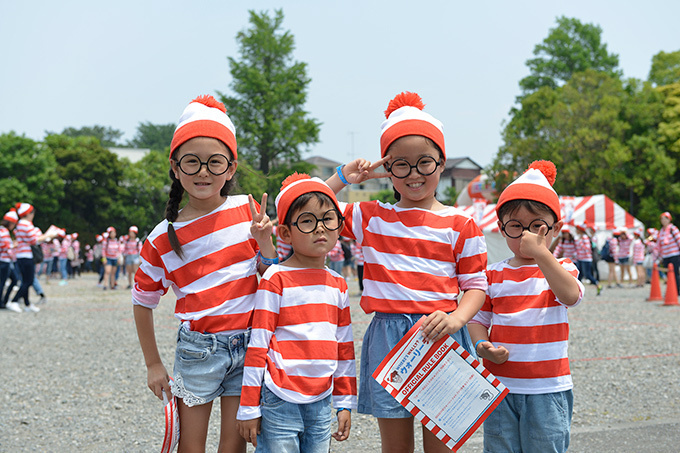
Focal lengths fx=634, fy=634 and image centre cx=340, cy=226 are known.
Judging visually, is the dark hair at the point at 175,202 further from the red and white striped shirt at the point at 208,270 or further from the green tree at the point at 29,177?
the green tree at the point at 29,177

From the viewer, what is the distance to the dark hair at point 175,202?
2.70 meters

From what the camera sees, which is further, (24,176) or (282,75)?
(24,176)

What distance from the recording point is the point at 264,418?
251cm

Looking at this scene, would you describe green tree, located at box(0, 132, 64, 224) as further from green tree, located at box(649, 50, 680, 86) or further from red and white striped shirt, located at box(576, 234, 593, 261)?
green tree, located at box(649, 50, 680, 86)

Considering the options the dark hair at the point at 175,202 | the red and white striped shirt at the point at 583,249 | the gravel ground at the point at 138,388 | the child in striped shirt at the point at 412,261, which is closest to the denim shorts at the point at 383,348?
the child in striped shirt at the point at 412,261

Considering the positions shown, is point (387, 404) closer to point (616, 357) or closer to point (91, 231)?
point (616, 357)

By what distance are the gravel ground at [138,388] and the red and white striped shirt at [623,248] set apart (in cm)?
905

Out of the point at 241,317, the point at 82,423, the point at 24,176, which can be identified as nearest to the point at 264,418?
the point at 241,317

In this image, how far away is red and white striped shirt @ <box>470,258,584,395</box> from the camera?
104 inches

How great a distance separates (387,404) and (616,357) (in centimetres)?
559

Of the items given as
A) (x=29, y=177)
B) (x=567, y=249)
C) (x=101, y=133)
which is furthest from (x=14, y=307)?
(x=101, y=133)

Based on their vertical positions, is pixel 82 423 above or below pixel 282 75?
below

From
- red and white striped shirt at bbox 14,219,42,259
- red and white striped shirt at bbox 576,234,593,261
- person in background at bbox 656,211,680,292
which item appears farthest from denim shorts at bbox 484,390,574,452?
red and white striped shirt at bbox 576,234,593,261

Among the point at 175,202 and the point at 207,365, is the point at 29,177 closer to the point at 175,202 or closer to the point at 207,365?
the point at 175,202
